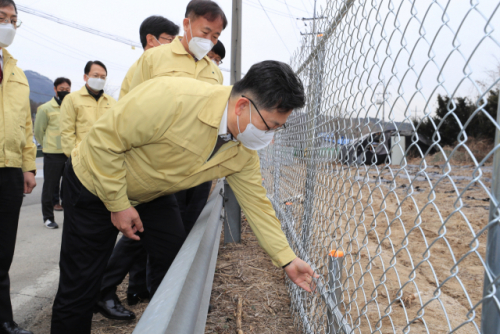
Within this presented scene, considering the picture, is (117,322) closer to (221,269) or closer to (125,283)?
(125,283)

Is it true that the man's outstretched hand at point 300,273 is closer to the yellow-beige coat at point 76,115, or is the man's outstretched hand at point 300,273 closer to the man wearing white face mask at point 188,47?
the man wearing white face mask at point 188,47

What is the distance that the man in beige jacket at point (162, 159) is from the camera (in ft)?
→ 5.84

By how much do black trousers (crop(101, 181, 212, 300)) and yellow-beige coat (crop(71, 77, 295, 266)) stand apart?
2.86ft

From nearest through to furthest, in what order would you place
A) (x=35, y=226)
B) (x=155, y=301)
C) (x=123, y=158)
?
(x=155, y=301), (x=123, y=158), (x=35, y=226)

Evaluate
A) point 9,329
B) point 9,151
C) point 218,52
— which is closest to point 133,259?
point 9,329

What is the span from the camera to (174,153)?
1.93m

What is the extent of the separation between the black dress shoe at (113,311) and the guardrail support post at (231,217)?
5.75ft

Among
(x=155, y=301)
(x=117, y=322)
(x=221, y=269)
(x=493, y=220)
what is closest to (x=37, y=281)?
(x=117, y=322)

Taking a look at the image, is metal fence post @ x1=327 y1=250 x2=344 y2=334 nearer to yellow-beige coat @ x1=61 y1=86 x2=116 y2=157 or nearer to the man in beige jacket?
the man in beige jacket

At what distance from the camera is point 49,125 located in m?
5.86

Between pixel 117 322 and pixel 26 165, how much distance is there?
139cm

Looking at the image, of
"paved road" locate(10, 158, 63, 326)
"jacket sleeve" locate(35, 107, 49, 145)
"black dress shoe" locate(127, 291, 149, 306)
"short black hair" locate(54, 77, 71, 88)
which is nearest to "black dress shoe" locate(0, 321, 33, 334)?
"paved road" locate(10, 158, 63, 326)

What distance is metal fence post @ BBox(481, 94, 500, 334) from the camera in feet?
2.73

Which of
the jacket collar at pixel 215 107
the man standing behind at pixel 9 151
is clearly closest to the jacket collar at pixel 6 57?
the man standing behind at pixel 9 151
